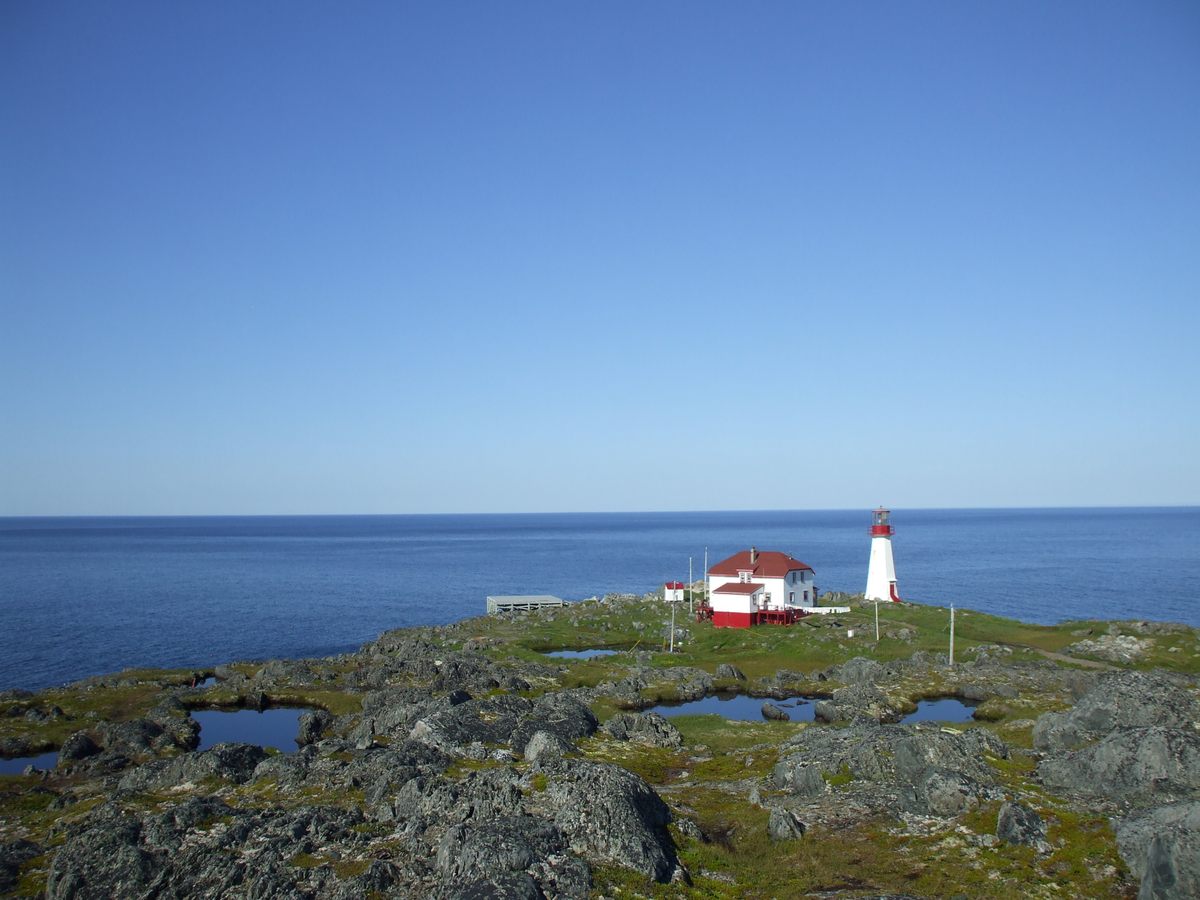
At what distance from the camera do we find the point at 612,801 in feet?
83.8

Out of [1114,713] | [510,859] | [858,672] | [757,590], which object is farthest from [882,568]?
[510,859]

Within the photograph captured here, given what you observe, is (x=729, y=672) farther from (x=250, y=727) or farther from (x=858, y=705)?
(x=250, y=727)

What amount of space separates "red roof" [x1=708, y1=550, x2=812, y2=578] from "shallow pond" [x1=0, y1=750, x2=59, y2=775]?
61.2 metres

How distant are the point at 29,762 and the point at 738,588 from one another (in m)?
62.1

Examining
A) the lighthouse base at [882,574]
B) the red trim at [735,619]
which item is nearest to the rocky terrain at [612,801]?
the red trim at [735,619]

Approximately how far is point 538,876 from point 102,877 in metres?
12.8

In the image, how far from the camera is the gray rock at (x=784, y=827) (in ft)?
89.3

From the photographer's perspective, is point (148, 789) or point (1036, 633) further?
point (1036, 633)

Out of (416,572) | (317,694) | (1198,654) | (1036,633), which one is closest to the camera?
(317,694)

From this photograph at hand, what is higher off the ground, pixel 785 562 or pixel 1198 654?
pixel 785 562

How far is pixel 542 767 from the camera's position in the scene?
98.6 ft

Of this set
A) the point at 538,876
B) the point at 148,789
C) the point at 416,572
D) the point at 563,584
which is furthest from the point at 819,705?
the point at 416,572

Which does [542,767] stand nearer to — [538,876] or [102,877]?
[538,876]

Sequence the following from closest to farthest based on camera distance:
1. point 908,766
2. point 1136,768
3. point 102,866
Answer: point 102,866, point 1136,768, point 908,766
